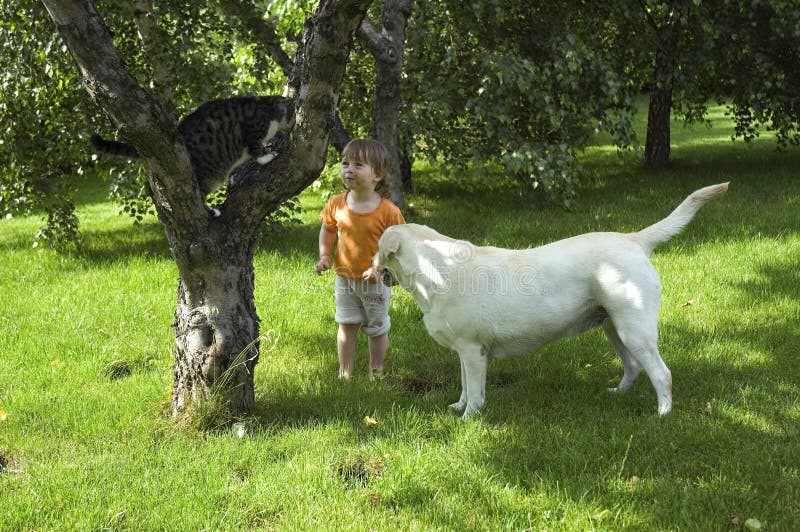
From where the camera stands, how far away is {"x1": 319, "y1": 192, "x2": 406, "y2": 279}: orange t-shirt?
4578mm

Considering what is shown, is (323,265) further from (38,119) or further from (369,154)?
(38,119)

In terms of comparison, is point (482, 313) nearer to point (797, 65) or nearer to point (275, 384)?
point (275, 384)

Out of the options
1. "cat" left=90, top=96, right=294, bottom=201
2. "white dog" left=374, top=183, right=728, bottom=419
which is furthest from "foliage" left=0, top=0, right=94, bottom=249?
"white dog" left=374, top=183, right=728, bottom=419

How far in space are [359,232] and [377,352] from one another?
3.00 feet

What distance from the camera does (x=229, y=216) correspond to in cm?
406

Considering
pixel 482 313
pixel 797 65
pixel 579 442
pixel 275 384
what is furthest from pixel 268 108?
pixel 797 65

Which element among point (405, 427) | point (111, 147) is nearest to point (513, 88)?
point (111, 147)

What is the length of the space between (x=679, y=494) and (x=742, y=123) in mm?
10356

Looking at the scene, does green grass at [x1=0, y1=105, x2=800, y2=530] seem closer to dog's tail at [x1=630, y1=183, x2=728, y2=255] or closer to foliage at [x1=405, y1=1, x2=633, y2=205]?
dog's tail at [x1=630, y1=183, x2=728, y2=255]

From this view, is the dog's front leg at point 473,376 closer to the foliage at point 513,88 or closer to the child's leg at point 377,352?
the child's leg at point 377,352

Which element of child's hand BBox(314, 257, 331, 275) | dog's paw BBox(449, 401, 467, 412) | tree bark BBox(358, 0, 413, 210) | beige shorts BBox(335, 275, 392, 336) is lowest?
dog's paw BBox(449, 401, 467, 412)

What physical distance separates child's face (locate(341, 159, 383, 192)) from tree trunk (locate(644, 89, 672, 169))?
31.1 feet

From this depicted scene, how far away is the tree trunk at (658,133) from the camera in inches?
488

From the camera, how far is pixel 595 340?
5.35m
